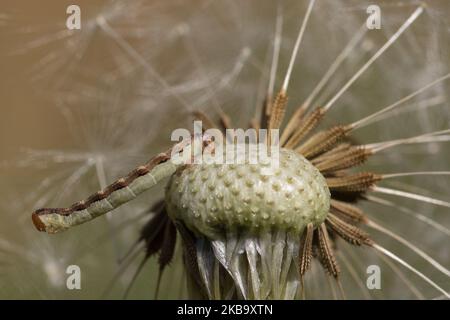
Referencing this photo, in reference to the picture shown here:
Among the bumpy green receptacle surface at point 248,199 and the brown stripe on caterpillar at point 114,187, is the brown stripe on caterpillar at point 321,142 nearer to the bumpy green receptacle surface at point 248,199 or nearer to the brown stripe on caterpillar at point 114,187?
the bumpy green receptacle surface at point 248,199

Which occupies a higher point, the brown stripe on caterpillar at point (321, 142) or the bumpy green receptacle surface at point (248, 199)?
the brown stripe on caterpillar at point (321, 142)

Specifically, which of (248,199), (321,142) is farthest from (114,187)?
(321,142)

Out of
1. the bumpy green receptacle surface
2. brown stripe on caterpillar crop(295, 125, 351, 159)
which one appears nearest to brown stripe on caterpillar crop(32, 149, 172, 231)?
the bumpy green receptacle surface

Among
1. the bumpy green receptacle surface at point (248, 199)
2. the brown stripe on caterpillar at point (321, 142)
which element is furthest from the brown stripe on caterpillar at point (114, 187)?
the brown stripe on caterpillar at point (321, 142)

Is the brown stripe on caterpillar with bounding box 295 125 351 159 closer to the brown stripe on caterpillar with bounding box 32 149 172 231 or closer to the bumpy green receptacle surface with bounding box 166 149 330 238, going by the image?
the bumpy green receptacle surface with bounding box 166 149 330 238

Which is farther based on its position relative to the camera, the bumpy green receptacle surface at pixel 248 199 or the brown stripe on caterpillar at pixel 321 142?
the brown stripe on caterpillar at pixel 321 142

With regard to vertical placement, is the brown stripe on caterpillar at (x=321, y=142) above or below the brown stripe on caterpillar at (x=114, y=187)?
above

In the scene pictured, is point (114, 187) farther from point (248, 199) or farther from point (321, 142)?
point (321, 142)

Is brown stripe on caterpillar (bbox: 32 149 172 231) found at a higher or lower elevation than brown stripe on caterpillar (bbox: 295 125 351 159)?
lower
